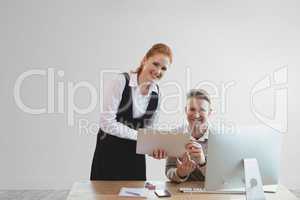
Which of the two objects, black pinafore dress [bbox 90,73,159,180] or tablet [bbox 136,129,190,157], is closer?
tablet [bbox 136,129,190,157]

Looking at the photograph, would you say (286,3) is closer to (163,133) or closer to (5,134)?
(163,133)

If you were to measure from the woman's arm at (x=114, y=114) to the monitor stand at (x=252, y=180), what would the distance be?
140 centimetres

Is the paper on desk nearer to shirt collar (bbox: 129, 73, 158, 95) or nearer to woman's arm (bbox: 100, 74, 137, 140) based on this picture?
woman's arm (bbox: 100, 74, 137, 140)

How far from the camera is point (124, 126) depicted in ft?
10.9

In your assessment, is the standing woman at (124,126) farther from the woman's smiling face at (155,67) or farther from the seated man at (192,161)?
the seated man at (192,161)

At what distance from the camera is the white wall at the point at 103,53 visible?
13.1ft

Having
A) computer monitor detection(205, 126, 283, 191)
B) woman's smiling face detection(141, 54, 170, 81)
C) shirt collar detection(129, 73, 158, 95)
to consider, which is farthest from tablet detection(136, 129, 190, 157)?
woman's smiling face detection(141, 54, 170, 81)

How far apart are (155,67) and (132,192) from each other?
160cm

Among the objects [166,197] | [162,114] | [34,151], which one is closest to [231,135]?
[166,197]

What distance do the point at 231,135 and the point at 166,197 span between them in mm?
510

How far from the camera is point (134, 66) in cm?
397

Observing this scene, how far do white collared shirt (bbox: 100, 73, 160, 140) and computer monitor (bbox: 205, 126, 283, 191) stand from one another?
132 centimetres

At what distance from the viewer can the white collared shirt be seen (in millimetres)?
3293

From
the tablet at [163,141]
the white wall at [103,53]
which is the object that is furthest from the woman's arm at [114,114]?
the tablet at [163,141]
